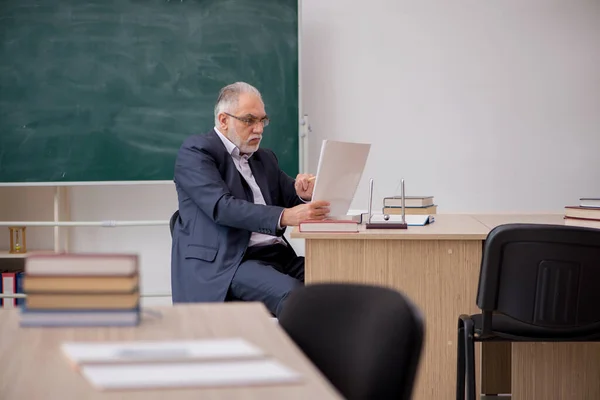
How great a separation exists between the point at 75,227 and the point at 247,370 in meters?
4.02

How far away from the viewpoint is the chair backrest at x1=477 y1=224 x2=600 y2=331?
256 centimetres

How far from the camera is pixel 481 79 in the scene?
16.3ft

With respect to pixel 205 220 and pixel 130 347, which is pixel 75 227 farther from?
pixel 130 347

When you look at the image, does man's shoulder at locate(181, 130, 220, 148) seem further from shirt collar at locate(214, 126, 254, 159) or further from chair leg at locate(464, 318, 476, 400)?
chair leg at locate(464, 318, 476, 400)

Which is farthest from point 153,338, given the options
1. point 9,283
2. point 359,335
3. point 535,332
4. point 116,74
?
point 9,283

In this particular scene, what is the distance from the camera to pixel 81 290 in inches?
60.6

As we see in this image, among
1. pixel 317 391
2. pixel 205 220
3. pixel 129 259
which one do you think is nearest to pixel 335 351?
pixel 129 259

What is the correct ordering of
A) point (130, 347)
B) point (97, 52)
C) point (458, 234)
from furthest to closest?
1. point (97, 52)
2. point (458, 234)
3. point (130, 347)

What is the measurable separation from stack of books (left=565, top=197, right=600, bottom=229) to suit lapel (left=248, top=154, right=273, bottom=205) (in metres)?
1.21

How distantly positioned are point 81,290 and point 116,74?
3.29m

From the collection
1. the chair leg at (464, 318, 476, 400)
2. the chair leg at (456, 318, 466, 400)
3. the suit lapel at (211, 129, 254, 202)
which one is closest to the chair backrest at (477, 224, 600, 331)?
the chair leg at (464, 318, 476, 400)

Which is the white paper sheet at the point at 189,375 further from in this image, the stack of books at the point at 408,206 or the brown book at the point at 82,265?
the stack of books at the point at 408,206

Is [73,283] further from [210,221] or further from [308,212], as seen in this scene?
[210,221]

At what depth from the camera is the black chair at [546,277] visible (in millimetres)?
2557
